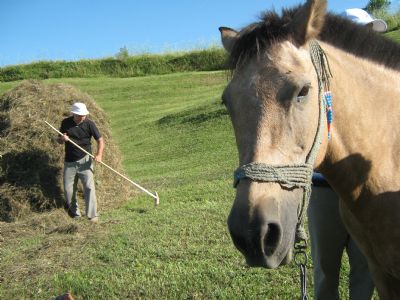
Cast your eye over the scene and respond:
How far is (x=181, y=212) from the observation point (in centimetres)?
764

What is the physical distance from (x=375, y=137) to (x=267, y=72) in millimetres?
794

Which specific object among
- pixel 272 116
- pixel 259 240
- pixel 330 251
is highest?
pixel 272 116

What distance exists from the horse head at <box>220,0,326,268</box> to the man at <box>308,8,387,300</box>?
1291 millimetres

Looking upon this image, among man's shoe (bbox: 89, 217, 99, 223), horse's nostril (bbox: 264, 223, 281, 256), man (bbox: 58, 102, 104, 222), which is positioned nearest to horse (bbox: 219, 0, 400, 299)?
horse's nostril (bbox: 264, 223, 281, 256)

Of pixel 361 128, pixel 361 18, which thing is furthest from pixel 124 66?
pixel 361 128

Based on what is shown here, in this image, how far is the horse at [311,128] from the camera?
81.1 inches

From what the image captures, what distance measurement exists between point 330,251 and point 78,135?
6.48 metres

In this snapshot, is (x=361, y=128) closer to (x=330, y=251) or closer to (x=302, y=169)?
(x=302, y=169)

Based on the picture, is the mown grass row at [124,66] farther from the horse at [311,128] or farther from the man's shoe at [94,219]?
the horse at [311,128]

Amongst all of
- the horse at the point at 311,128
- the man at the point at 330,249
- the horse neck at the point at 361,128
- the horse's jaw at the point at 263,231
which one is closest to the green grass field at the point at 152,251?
the horse at the point at 311,128

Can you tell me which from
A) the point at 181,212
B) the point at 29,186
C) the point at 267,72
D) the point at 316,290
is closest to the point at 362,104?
the point at 267,72

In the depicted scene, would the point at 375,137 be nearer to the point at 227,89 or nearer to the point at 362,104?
the point at 362,104

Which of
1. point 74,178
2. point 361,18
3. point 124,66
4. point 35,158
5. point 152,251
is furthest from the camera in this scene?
point 124,66

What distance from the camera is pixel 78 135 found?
901cm
